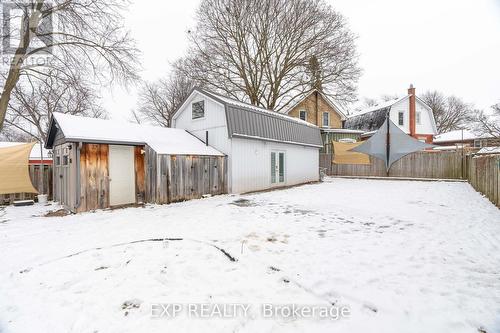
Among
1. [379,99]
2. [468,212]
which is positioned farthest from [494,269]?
[379,99]

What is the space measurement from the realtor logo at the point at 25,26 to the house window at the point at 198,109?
7.20 metres

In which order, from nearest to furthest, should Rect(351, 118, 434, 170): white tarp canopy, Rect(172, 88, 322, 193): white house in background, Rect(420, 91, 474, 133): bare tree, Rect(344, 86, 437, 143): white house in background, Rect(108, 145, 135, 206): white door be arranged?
Rect(351, 118, 434, 170): white tarp canopy, Rect(108, 145, 135, 206): white door, Rect(172, 88, 322, 193): white house in background, Rect(344, 86, 437, 143): white house in background, Rect(420, 91, 474, 133): bare tree

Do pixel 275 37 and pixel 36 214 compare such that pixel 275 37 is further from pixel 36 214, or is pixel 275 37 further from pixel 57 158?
pixel 36 214

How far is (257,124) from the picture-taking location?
12.5 m

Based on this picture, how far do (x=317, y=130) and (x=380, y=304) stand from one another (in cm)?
1688

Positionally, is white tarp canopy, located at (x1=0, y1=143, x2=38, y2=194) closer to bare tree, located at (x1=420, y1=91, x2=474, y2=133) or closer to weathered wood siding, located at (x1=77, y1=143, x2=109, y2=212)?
weathered wood siding, located at (x1=77, y1=143, x2=109, y2=212)

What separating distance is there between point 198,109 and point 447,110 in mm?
50137

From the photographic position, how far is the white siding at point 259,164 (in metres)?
11.7

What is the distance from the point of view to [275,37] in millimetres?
18578

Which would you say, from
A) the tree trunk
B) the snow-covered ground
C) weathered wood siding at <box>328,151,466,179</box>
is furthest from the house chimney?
Result: the tree trunk

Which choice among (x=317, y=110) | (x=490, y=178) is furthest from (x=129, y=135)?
(x=317, y=110)

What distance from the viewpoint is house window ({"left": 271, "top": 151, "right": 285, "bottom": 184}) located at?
45.5 ft

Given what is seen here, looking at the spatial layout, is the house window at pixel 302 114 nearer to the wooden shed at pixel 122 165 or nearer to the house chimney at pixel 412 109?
the house chimney at pixel 412 109

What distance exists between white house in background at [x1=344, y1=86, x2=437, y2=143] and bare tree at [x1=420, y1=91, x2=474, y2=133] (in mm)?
20858
